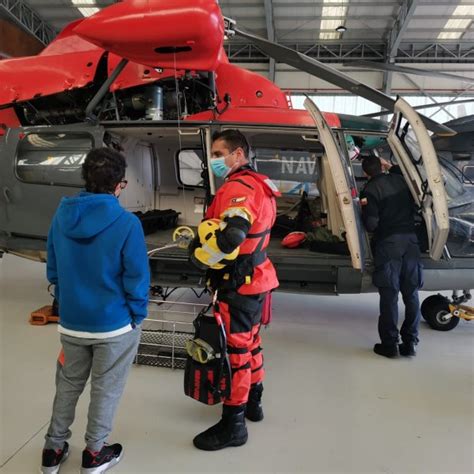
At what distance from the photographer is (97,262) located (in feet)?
5.61

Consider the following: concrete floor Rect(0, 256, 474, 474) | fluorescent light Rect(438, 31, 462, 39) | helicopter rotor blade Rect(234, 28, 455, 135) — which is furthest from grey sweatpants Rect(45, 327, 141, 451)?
fluorescent light Rect(438, 31, 462, 39)

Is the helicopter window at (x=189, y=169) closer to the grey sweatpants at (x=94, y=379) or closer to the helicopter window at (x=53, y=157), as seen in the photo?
the helicopter window at (x=53, y=157)

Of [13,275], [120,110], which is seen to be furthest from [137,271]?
[13,275]

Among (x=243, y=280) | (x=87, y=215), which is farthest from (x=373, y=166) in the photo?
(x=87, y=215)

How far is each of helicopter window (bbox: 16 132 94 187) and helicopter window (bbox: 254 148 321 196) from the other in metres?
2.43

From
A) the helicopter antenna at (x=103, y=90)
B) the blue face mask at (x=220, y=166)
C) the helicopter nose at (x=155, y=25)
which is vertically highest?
the helicopter nose at (x=155, y=25)

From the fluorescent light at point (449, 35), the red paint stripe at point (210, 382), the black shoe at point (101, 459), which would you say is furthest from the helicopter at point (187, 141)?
the fluorescent light at point (449, 35)

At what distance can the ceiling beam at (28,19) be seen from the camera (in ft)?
41.6

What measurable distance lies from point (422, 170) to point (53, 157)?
136 inches

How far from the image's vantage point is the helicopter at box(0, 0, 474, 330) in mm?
3283

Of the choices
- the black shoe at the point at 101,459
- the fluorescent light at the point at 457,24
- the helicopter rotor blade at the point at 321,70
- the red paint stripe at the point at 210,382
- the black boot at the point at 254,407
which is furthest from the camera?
the fluorescent light at the point at 457,24

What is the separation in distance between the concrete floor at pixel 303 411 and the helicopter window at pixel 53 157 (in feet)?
4.72

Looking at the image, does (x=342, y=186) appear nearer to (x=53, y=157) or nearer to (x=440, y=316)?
(x=440, y=316)

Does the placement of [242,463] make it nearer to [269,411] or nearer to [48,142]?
[269,411]
